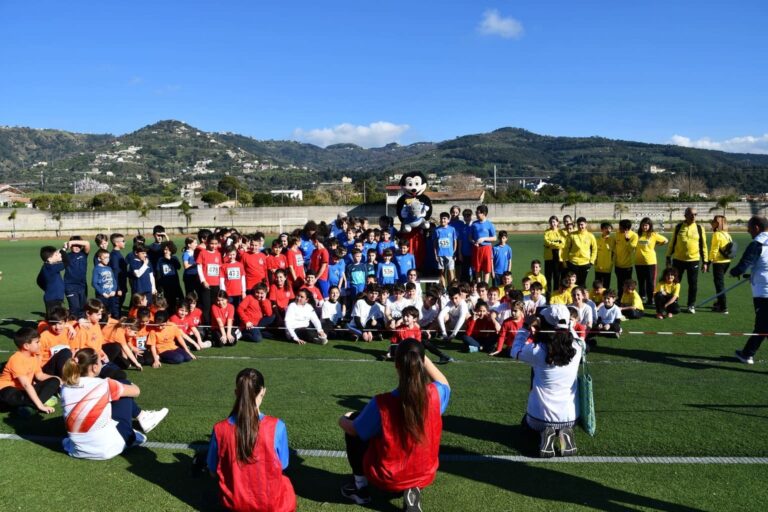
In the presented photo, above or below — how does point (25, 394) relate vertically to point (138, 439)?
above

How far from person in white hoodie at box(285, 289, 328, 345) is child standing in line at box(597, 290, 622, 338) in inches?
174

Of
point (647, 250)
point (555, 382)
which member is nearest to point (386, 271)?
point (647, 250)

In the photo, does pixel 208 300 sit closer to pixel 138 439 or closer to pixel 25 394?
pixel 25 394

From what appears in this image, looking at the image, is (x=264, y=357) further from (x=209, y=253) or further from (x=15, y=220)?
(x=15, y=220)

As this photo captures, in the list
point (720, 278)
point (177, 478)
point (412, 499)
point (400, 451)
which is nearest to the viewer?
point (400, 451)

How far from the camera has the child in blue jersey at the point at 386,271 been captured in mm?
10312

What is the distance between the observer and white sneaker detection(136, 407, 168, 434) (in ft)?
17.4

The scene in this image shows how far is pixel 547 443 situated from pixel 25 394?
523cm

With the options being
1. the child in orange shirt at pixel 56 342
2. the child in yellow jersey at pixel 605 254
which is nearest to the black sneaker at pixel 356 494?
the child in orange shirt at pixel 56 342

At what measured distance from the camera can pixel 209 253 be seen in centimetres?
995

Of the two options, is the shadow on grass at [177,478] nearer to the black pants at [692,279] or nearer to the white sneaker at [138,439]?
the white sneaker at [138,439]

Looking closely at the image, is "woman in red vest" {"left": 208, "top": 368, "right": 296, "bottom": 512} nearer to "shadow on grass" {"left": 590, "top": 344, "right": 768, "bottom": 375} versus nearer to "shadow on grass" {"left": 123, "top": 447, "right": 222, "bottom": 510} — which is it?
"shadow on grass" {"left": 123, "top": 447, "right": 222, "bottom": 510}

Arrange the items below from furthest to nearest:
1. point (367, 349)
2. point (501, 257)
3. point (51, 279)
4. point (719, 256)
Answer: point (501, 257)
point (719, 256)
point (51, 279)
point (367, 349)

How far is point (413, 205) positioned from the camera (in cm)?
1154
